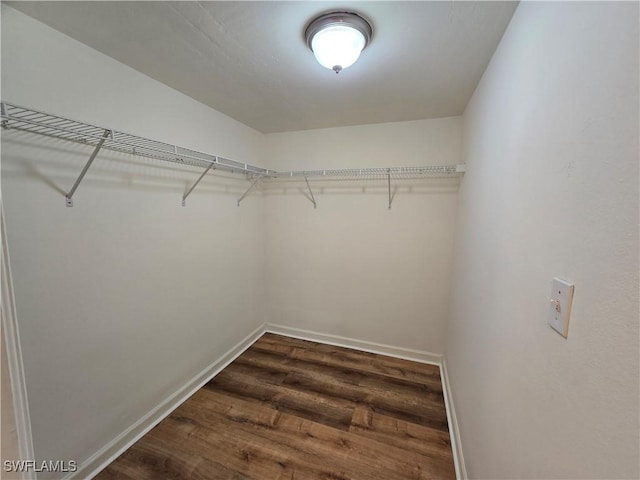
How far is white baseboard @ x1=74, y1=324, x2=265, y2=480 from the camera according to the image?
1399mm

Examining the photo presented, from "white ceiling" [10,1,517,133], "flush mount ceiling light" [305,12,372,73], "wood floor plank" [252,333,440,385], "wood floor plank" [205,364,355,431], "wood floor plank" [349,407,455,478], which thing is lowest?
"wood floor plank" [349,407,455,478]

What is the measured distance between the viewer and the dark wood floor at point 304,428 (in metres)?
1.46

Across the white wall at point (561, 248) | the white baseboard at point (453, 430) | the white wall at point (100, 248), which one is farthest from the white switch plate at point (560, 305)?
the white wall at point (100, 248)

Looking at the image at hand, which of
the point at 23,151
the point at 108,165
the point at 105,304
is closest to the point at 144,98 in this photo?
the point at 108,165

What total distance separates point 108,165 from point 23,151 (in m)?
0.33

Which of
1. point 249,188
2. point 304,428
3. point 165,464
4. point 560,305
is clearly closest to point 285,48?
point 249,188

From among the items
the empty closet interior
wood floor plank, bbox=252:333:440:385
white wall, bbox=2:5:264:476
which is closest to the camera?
the empty closet interior

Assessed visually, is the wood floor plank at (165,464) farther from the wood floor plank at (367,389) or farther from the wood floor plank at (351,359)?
the wood floor plank at (351,359)

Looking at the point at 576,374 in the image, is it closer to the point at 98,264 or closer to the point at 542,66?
the point at 542,66

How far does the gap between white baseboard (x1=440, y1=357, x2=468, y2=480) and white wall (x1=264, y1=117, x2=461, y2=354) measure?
15.9 inches

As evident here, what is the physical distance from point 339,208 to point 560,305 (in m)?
2.07

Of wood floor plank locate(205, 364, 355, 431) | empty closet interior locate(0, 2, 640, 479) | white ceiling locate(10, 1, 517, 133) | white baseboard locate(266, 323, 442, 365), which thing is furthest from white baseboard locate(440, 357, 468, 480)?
white ceiling locate(10, 1, 517, 133)

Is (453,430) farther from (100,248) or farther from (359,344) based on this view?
(100,248)

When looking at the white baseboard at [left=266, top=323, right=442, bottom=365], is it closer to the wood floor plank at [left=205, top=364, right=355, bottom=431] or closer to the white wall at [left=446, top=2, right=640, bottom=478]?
the wood floor plank at [left=205, top=364, right=355, bottom=431]
